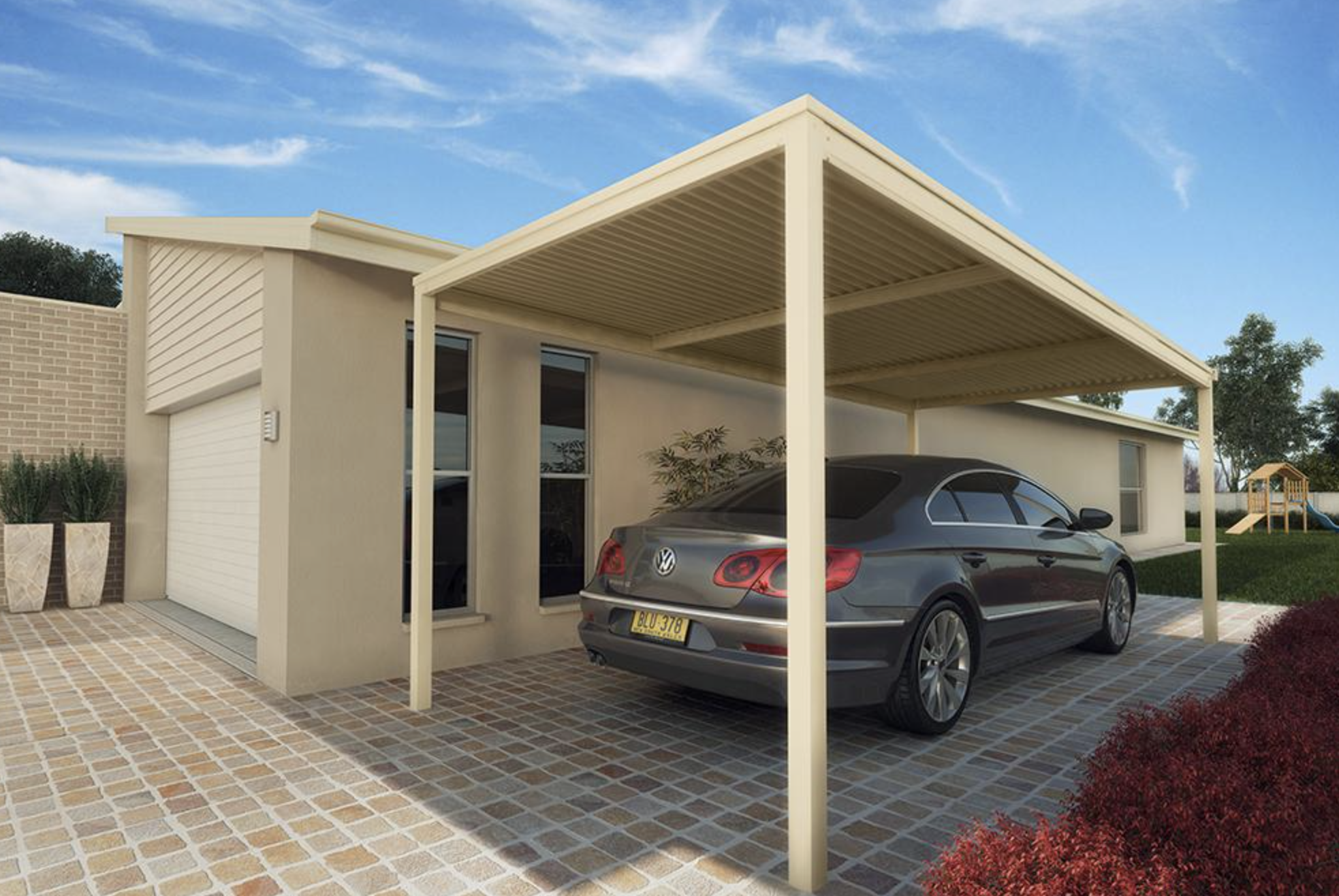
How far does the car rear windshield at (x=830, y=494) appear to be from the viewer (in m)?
4.36

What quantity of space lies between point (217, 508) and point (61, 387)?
3.12 metres

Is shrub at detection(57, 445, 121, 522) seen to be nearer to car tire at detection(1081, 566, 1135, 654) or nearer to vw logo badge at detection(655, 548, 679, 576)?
vw logo badge at detection(655, 548, 679, 576)

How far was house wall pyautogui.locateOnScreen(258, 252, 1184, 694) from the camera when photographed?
16.9ft

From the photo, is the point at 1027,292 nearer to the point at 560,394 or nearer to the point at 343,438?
the point at 560,394

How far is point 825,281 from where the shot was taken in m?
5.17

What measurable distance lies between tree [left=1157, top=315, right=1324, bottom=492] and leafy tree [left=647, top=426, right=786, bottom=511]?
38.7 metres

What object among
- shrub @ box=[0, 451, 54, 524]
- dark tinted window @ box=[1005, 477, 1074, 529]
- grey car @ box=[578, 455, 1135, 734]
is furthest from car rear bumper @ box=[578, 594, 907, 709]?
shrub @ box=[0, 451, 54, 524]

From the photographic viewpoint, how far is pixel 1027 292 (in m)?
5.15

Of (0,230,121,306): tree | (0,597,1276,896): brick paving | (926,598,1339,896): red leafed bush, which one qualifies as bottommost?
(0,597,1276,896): brick paving

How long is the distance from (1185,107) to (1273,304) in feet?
93.9

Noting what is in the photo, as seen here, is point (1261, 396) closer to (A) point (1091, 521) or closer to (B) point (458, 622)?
(A) point (1091, 521)

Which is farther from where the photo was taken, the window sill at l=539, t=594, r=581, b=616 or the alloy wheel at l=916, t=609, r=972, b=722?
the window sill at l=539, t=594, r=581, b=616

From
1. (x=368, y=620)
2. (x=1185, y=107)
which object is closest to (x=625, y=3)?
(x=368, y=620)

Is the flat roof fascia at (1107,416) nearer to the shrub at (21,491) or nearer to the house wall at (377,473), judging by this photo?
the house wall at (377,473)
